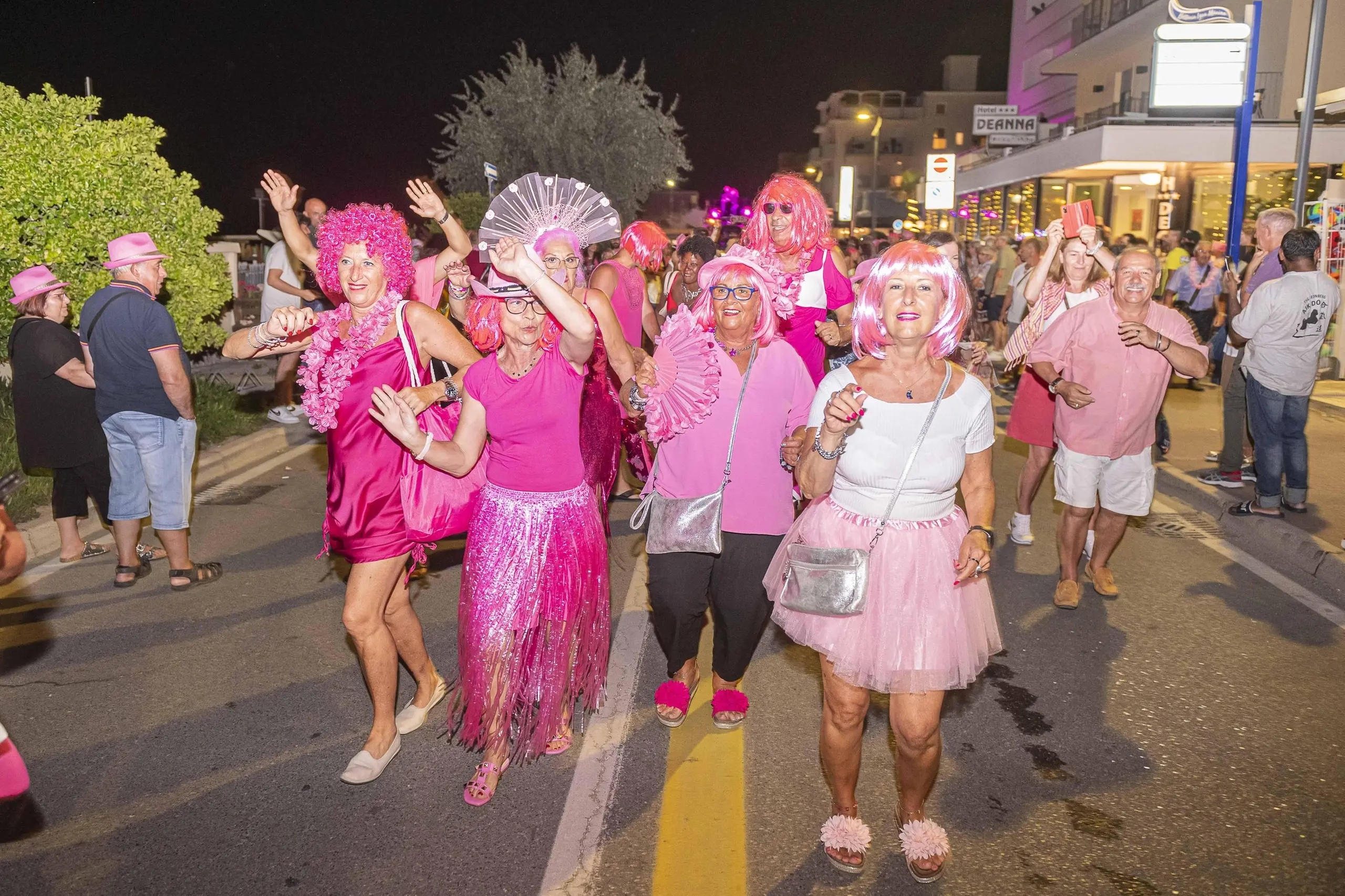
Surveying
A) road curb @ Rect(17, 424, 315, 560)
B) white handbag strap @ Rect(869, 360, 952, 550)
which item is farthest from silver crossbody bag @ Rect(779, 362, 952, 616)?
road curb @ Rect(17, 424, 315, 560)

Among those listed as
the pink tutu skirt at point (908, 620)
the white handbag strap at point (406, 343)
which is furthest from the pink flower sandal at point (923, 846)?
the white handbag strap at point (406, 343)

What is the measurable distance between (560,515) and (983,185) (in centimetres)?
4056

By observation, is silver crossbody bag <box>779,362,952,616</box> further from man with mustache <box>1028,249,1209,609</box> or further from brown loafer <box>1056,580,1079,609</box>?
brown loafer <box>1056,580,1079,609</box>

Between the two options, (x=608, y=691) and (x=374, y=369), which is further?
(x=608, y=691)

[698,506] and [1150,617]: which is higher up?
[698,506]

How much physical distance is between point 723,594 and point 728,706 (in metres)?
0.49

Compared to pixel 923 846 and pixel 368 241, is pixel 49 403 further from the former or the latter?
pixel 923 846

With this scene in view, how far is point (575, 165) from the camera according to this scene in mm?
34844

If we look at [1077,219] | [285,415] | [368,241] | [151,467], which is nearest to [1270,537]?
[1077,219]

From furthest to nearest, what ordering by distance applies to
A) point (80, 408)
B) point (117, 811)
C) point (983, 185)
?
point (983, 185)
point (80, 408)
point (117, 811)

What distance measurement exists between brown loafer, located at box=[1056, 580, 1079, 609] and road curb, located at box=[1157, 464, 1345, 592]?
1.66 meters

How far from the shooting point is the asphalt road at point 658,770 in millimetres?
3283

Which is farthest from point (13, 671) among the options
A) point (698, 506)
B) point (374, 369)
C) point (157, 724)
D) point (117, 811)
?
point (698, 506)

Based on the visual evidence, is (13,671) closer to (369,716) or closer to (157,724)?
(157,724)
